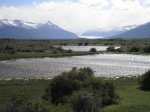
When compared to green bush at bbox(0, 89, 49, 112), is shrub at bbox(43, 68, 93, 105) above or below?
below

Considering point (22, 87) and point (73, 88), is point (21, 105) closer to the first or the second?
point (73, 88)

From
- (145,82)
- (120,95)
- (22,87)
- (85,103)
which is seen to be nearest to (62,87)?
(120,95)

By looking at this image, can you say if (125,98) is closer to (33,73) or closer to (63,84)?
(63,84)

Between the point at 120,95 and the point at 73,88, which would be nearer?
the point at 73,88

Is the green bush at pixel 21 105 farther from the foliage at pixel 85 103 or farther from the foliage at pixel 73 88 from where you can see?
the foliage at pixel 73 88

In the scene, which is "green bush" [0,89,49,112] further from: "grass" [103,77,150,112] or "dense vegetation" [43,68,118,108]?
"dense vegetation" [43,68,118,108]

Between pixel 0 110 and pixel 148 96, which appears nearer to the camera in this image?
pixel 0 110

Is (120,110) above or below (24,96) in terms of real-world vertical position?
below

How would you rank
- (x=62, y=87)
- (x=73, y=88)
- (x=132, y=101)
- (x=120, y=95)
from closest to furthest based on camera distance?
(x=132, y=101) → (x=73, y=88) → (x=62, y=87) → (x=120, y=95)

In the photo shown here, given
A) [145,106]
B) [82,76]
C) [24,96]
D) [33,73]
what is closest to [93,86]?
[82,76]

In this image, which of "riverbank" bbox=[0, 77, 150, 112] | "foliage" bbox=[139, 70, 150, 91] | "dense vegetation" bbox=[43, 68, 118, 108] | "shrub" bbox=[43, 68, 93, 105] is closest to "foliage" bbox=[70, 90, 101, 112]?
"riverbank" bbox=[0, 77, 150, 112]

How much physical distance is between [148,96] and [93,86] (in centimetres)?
819

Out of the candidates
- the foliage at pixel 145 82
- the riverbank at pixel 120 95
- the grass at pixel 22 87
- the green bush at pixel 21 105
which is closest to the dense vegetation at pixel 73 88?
the riverbank at pixel 120 95

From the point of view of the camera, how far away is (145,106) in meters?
37.6
